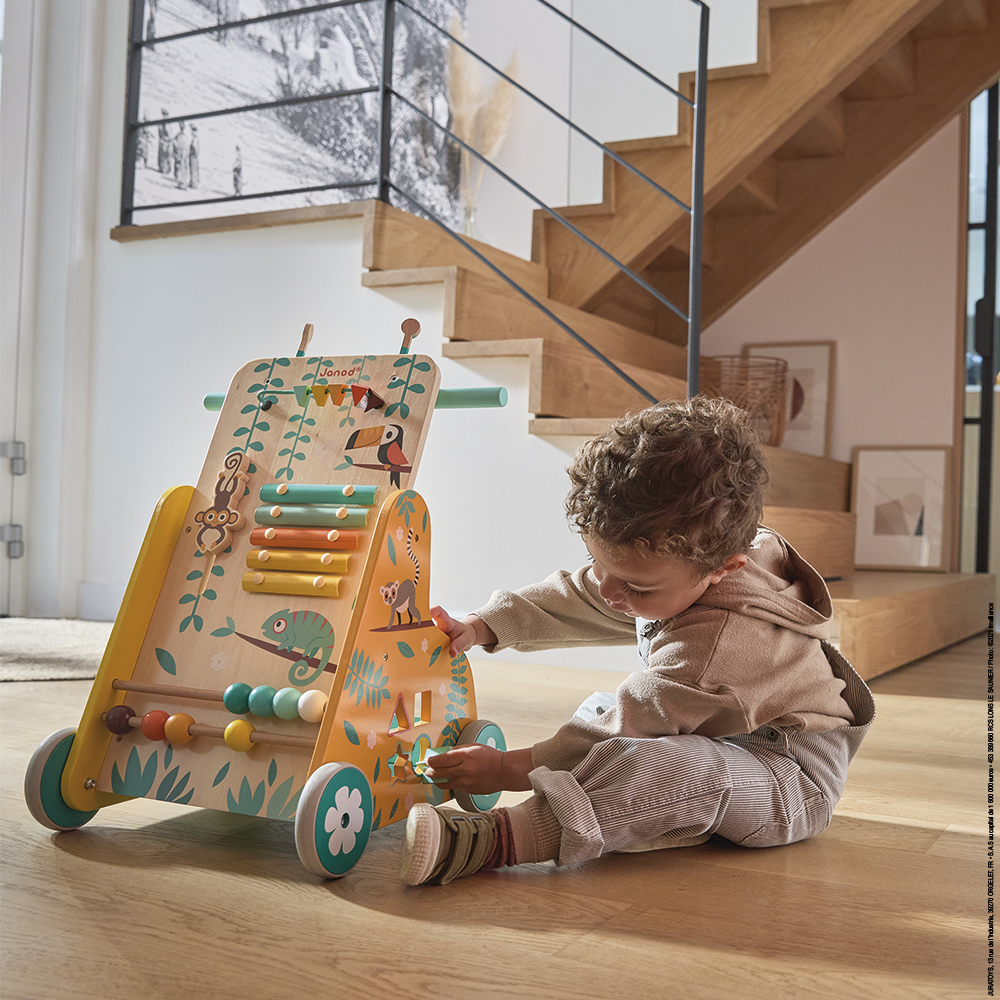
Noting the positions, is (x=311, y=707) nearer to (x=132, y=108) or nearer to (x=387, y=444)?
(x=387, y=444)

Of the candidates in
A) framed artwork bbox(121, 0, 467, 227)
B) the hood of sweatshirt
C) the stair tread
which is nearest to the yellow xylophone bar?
the hood of sweatshirt

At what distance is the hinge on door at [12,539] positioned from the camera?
2.80 metres

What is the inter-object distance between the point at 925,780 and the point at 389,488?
80 cm

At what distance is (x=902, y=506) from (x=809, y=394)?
1.53 ft

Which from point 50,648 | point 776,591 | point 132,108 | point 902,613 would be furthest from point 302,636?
point 132,108

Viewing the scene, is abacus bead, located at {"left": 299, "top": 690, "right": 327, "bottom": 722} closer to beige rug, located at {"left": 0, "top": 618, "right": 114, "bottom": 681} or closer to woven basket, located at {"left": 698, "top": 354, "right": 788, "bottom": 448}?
beige rug, located at {"left": 0, "top": 618, "right": 114, "bottom": 681}

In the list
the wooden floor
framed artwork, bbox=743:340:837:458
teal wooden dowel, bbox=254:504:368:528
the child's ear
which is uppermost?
framed artwork, bbox=743:340:837:458

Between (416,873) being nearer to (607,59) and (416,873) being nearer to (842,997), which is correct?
(842,997)

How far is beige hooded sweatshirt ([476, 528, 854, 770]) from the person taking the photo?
1007 mm

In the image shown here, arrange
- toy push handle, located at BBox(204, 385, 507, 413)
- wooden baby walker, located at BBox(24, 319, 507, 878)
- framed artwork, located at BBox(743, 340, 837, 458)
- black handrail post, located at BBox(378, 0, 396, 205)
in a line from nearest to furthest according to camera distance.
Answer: wooden baby walker, located at BBox(24, 319, 507, 878)
toy push handle, located at BBox(204, 385, 507, 413)
black handrail post, located at BBox(378, 0, 396, 205)
framed artwork, located at BBox(743, 340, 837, 458)

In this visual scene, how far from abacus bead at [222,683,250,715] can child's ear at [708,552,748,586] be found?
0.46 m

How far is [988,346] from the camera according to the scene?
11.2ft

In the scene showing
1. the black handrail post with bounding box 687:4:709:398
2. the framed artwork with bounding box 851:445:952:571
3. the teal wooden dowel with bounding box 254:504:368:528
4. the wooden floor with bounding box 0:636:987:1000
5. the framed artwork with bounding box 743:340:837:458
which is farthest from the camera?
the framed artwork with bounding box 743:340:837:458

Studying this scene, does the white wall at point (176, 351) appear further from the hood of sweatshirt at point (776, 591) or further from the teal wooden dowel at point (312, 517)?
the teal wooden dowel at point (312, 517)
